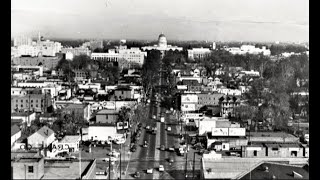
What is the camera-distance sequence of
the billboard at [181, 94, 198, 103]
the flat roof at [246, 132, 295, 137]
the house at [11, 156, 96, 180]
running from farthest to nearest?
the billboard at [181, 94, 198, 103]
the flat roof at [246, 132, 295, 137]
the house at [11, 156, 96, 180]

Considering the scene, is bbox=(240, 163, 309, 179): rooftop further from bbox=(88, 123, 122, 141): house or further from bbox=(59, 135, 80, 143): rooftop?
bbox=(88, 123, 122, 141): house

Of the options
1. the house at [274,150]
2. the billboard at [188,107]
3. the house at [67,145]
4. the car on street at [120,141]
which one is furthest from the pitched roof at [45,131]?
the billboard at [188,107]

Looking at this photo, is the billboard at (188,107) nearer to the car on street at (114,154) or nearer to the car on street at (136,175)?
the car on street at (114,154)

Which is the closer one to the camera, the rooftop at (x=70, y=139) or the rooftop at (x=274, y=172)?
the rooftop at (x=274, y=172)

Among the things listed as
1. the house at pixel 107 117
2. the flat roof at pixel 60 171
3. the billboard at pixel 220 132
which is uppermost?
the flat roof at pixel 60 171

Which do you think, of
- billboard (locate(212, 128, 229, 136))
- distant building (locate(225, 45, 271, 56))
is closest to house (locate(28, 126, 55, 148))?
billboard (locate(212, 128, 229, 136))

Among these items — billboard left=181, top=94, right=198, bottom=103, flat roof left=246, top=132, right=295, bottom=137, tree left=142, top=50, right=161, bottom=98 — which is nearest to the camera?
flat roof left=246, top=132, right=295, bottom=137

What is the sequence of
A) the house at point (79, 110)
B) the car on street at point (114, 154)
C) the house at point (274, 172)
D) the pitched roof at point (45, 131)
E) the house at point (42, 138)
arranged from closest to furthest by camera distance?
1. the house at point (274, 172)
2. the car on street at point (114, 154)
3. the house at point (42, 138)
4. the pitched roof at point (45, 131)
5. the house at point (79, 110)

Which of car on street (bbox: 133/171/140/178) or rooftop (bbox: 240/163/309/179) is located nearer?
rooftop (bbox: 240/163/309/179)

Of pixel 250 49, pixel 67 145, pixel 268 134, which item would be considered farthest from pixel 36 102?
pixel 250 49

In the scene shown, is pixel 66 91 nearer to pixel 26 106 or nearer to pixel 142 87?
pixel 142 87
